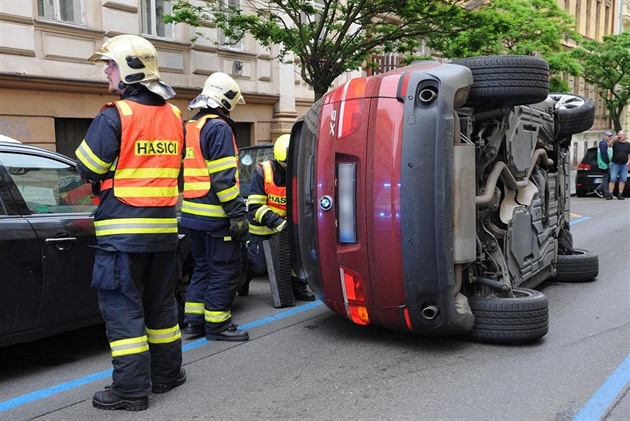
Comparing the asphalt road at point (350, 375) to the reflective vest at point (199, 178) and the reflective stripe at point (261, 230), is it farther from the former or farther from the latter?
the reflective vest at point (199, 178)

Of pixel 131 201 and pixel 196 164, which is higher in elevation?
pixel 196 164

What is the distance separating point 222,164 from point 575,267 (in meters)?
4.00

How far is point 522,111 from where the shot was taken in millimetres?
5477

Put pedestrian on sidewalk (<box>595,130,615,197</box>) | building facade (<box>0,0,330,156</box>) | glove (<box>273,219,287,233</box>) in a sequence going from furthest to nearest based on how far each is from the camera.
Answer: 1. pedestrian on sidewalk (<box>595,130,615,197</box>)
2. building facade (<box>0,0,330,156</box>)
3. glove (<box>273,219,287,233</box>)

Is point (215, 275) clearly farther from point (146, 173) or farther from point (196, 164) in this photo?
point (146, 173)

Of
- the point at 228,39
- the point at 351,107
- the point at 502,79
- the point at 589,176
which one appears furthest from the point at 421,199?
the point at 589,176

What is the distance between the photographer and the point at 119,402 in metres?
3.74

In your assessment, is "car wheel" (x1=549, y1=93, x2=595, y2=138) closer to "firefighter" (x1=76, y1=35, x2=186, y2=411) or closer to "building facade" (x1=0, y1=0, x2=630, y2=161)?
"firefighter" (x1=76, y1=35, x2=186, y2=411)

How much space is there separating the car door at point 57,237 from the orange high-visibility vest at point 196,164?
2.48 feet

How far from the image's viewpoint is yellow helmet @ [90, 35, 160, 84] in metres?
3.83

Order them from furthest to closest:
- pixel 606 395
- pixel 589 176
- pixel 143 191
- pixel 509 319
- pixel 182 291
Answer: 1. pixel 589 176
2. pixel 182 291
3. pixel 509 319
4. pixel 606 395
5. pixel 143 191

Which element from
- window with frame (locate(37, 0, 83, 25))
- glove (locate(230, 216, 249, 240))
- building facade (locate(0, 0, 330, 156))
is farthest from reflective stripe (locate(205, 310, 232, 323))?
window with frame (locate(37, 0, 83, 25))

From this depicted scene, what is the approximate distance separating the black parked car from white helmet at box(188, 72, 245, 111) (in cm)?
102

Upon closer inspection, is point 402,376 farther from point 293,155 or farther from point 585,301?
point 585,301
